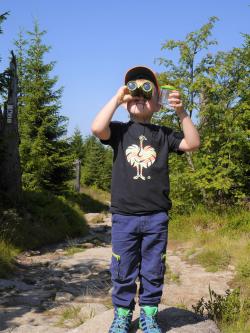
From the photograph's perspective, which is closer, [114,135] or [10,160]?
[114,135]

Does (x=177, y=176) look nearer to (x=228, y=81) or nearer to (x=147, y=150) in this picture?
(x=228, y=81)

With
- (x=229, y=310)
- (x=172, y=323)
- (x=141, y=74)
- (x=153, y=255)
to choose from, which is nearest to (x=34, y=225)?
(x=229, y=310)

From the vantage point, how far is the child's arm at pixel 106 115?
10.8ft

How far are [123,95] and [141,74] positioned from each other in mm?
259

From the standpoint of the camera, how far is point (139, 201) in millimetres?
3287

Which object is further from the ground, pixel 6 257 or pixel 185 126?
pixel 185 126

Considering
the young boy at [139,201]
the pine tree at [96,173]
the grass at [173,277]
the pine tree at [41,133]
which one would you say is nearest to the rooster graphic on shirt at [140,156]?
the young boy at [139,201]

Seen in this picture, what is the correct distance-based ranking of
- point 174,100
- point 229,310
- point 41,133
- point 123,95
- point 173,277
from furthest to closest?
point 41,133
point 173,277
point 229,310
point 123,95
point 174,100

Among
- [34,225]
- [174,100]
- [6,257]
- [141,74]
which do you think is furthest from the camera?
[34,225]

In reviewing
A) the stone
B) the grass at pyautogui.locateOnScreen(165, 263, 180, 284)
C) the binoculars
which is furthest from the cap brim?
the grass at pyautogui.locateOnScreen(165, 263, 180, 284)

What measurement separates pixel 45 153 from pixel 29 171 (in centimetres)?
94

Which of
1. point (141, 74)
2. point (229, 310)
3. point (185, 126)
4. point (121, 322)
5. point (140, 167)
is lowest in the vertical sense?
point (229, 310)

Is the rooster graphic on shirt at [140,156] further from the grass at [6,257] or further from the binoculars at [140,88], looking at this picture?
the grass at [6,257]

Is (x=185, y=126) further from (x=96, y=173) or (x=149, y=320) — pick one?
(x=96, y=173)
